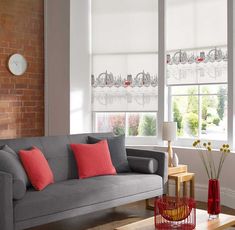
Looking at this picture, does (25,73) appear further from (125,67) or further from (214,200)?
(214,200)

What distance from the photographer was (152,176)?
5.09 m

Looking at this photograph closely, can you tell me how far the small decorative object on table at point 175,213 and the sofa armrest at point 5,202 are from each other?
1.22m

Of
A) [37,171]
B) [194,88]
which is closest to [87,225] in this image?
[37,171]

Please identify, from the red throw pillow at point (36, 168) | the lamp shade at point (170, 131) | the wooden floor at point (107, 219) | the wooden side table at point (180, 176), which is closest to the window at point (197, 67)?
the lamp shade at point (170, 131)

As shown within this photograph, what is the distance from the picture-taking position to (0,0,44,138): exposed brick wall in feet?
21.1

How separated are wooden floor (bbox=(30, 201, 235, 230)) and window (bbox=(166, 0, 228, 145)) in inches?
47.6

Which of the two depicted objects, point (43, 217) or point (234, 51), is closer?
point (43, 217)

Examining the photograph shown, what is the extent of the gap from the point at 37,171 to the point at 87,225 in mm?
900

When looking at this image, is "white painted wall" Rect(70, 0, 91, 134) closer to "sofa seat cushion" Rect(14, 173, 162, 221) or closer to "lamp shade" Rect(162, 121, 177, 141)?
"lamp shade" Rect(162, 121, 177, 141)

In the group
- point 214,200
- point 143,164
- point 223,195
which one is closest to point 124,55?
point 143,164

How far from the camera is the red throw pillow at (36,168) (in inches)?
168

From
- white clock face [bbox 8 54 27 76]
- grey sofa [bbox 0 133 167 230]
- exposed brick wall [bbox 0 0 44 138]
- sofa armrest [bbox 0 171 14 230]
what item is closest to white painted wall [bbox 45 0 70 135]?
exposed brick wall [bbox 0 0 44 138]

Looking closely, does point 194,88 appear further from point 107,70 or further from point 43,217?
point 43,217

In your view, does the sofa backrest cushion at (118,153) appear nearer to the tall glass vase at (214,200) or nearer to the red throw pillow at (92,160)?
the red throw pillow at (92,160)
